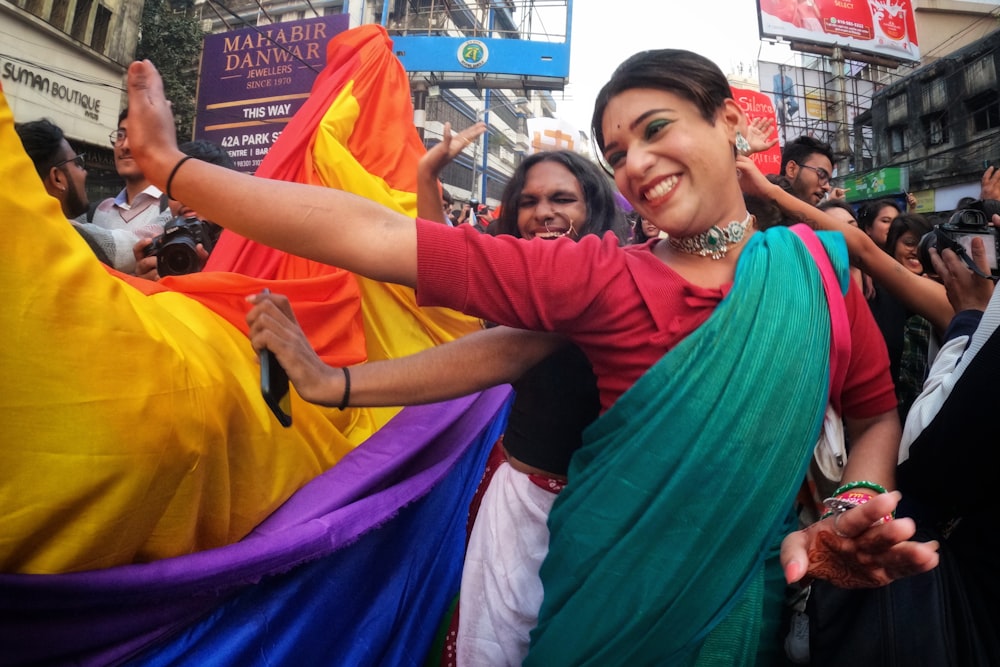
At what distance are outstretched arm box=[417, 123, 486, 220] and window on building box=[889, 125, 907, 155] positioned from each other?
69.6 feet


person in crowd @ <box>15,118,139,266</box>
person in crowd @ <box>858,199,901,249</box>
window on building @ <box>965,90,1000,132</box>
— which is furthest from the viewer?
window on building @ <box>965,90,1000,132</box>

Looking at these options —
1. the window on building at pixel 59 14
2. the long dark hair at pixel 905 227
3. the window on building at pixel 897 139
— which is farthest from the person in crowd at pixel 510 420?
the window on building at pixel 897 139

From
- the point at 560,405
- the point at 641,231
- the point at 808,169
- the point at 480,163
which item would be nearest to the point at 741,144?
the point at 560,405

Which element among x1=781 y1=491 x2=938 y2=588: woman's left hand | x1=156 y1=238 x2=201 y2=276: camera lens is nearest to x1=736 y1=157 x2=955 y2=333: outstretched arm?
x1=781 y1=491 x2=938 y2=588: woman's left hand

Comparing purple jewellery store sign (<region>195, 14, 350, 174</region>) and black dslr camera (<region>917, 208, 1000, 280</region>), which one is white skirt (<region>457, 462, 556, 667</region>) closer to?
black dslr camera (<region>917, 208, 1000, 280</region>)

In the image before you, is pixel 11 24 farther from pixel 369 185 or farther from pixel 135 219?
pixel 369 185

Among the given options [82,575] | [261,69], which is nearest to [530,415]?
[82,575]

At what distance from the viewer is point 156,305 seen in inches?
38.9

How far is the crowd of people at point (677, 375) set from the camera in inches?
34.3

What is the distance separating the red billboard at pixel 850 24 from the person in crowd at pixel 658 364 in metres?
19.0

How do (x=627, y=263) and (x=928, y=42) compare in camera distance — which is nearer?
(x=627, y=263)

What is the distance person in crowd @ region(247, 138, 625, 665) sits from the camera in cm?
97

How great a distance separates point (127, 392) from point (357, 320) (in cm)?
82

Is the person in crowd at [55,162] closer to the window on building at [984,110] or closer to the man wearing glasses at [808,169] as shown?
the man wearing glasses at [808,169]
